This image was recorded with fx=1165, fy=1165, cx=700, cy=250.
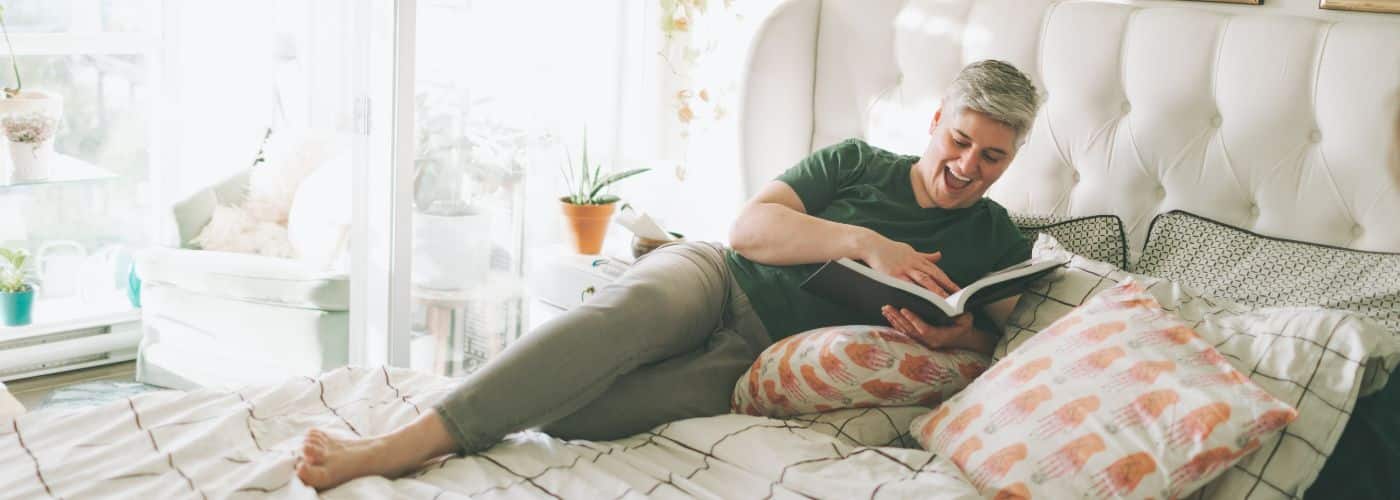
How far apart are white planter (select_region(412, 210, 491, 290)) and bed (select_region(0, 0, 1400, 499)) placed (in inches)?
30.8

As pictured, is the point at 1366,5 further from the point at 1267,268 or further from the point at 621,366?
the point at 621,366

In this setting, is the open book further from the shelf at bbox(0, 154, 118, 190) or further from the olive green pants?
the shelf at bbox(0, 154, 118, 190)

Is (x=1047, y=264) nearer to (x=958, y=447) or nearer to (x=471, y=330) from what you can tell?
(x=958, y=447)

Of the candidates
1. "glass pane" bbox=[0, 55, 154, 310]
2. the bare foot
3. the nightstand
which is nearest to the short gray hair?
the nightstand

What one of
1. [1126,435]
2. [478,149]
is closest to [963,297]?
[1126,435]

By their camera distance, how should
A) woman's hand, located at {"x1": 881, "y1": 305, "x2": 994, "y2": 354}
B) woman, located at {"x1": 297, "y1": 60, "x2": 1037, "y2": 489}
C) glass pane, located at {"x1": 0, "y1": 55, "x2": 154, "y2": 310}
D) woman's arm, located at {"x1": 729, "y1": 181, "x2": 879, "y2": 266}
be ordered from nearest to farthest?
woman, located at {"x1": 297, "y1": 60, "x2": 1037, "y2": 489}
woman's hand, located at {"x1": 881, "y1": 305, "x2": 994, "y2": 354}
woman's arm, located at {"x1": 729, "y1": 181, "x2": 879, "y2": 266}
glass pane, located at {"x1": 0, "y1": 55, "x2": 154, "y2": 310}

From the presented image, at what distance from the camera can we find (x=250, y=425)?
1.66 m

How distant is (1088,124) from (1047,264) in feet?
1.47

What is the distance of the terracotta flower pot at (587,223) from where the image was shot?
3035mm

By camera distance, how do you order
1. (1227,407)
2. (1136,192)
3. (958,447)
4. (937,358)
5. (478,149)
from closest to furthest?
(1227,407)
(958,447)
(937,358)
(1136,192)
(478,149)

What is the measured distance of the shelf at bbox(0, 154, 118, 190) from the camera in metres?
2.93

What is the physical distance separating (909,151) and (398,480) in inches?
52.5

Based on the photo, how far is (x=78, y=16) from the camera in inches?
126

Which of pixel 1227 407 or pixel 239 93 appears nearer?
pixel 1227 407
